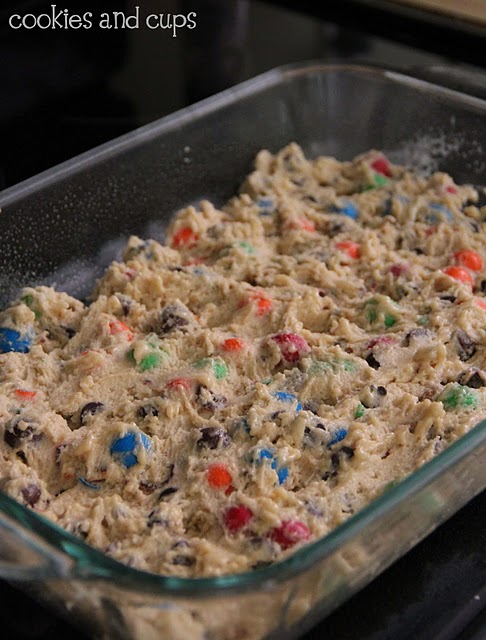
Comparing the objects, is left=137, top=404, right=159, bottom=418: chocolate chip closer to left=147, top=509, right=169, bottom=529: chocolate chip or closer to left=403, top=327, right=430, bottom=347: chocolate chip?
left=147, top=509, right=169, bottom=529: chocolate chip

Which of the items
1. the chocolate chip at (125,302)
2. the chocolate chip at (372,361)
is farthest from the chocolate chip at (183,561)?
the chocolate chip at (125,302)

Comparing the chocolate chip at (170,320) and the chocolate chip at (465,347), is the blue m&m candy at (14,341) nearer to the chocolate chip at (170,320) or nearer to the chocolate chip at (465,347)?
the chocolate chip at (170,320)

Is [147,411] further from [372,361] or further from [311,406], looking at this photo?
[372,361]

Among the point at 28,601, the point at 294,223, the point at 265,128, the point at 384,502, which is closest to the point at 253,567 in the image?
the point at 384,502

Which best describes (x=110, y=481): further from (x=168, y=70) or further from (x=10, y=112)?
(x=168, y=70)

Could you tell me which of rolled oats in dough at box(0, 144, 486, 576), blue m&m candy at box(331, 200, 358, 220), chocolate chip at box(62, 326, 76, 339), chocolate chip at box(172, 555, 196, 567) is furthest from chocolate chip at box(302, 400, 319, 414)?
blue m&m candy at box(331, 200, 358, 220)

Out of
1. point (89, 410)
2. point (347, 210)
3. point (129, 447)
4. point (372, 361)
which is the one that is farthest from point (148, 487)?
point (347, 210)
